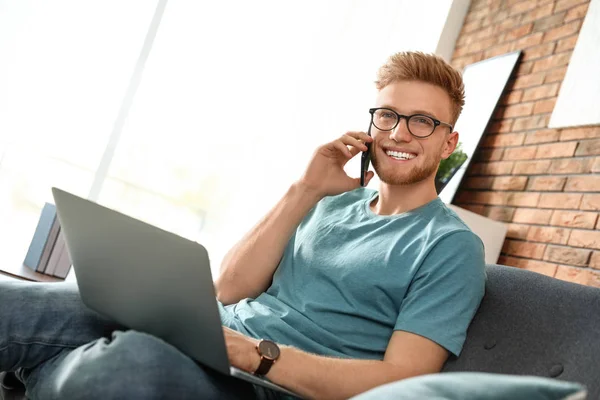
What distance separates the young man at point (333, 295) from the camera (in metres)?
0.94

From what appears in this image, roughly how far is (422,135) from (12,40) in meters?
3.21

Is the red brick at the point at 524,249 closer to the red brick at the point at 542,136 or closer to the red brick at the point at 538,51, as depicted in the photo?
the red brick at the point at 542,136

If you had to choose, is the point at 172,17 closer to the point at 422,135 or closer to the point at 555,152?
the point at 555,152

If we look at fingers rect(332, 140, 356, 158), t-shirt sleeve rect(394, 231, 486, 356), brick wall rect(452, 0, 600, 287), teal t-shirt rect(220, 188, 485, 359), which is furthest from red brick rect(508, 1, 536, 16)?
t-shirt sleeve rect(394, 231, 486, 356)

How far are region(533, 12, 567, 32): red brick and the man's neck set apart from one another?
1.95 meters

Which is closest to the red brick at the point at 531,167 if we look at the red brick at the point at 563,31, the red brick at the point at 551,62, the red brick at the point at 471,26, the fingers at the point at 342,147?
the red brick at the point at 551,62

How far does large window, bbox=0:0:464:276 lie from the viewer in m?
3.99

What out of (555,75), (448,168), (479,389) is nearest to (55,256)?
(479,389)

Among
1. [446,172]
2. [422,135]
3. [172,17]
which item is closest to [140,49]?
[172,17]

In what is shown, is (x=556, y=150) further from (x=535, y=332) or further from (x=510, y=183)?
(x=535, y=332)

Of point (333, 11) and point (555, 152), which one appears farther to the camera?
point (333, 11)

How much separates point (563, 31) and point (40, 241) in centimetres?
254

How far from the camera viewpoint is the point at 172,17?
421 cm

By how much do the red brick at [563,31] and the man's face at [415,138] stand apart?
170cm
